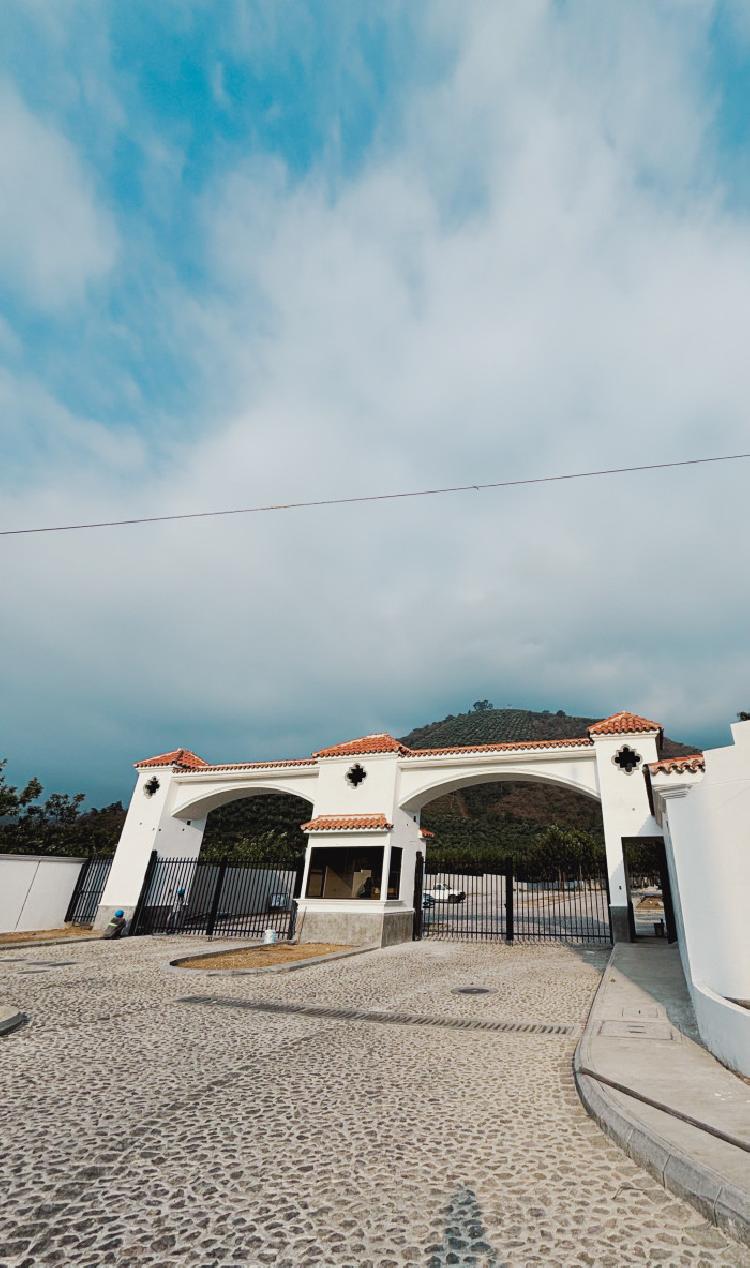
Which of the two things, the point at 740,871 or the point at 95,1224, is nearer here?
the point at 95,1224

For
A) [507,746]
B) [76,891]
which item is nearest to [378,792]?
[507,746]

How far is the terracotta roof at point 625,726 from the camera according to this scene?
52.1 ft

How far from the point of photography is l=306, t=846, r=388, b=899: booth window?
1833cm

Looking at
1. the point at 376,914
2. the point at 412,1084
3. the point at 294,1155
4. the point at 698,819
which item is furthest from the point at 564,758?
the point at 294,1155

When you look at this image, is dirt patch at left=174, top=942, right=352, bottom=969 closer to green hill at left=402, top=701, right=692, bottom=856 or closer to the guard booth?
the guard booth

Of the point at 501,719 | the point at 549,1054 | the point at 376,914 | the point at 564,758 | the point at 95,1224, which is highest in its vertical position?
the point at 501,719

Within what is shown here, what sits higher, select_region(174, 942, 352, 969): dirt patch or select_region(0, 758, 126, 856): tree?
select_region(0, 758, 126, 856): tree

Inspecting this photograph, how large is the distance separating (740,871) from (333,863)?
14924 millimetres

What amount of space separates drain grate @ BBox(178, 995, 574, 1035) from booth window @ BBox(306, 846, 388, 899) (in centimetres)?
946

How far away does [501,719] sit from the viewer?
11919 centimetres

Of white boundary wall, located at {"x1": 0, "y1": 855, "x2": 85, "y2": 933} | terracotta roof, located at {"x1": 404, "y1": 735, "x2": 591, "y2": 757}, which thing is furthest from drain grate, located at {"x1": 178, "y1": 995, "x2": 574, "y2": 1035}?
white boundary wall, located at {"x1": 0, "y1": 855, "x2": 85, "y2": 933}

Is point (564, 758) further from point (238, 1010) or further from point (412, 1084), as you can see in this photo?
point (412, 1084)

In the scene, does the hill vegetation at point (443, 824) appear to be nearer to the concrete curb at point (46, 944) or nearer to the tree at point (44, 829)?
the tree at point (44, 829)

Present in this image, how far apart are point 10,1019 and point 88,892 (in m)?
15.9
